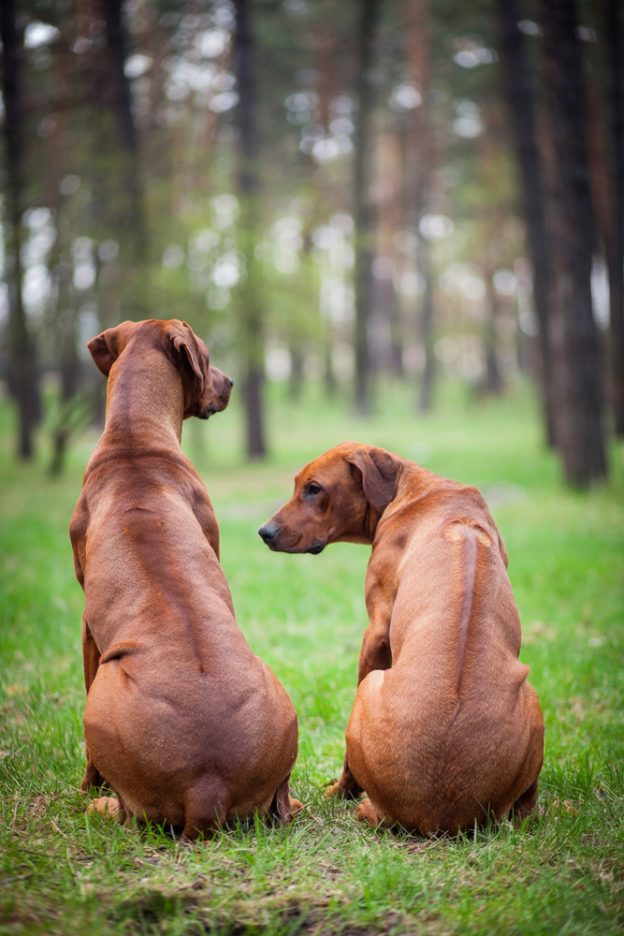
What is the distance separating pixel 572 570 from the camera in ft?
30.7

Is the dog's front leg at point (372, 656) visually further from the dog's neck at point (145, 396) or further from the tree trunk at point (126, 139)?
the tree trunk at point (126, 139)

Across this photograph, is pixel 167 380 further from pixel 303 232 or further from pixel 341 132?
pixel 341 132

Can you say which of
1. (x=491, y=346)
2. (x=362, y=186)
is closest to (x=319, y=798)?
(x=362, y=186)

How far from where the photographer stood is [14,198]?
2069 cm

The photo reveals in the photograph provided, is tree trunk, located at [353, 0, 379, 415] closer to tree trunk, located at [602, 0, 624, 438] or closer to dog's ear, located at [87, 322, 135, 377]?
tree trunk, located at [602, 0, 624, 438]

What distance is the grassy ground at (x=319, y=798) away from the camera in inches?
120

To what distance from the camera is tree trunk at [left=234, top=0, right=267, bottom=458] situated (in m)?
20.4

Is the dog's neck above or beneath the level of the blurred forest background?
beneath

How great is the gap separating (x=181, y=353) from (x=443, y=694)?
235cm

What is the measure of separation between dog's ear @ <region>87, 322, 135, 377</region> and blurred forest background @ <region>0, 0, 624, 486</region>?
10.3 metres

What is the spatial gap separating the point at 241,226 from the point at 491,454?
7597 mm

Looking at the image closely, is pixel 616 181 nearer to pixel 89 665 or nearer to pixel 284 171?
pixel 89 665

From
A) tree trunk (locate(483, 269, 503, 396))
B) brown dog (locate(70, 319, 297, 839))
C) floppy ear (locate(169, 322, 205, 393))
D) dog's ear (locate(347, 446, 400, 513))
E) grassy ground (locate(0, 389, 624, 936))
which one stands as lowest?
grassy ground (locate(0, 389, 624, 936))

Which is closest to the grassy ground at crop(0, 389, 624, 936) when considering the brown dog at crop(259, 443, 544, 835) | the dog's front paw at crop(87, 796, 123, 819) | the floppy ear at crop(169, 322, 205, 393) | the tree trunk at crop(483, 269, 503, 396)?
the dog's front paw at crop(87, 796, 123, 819)
